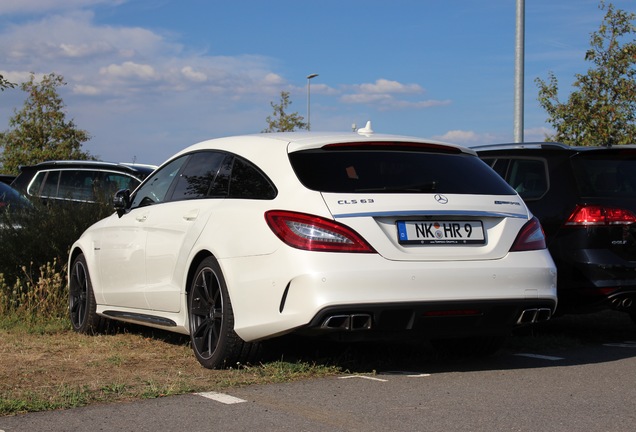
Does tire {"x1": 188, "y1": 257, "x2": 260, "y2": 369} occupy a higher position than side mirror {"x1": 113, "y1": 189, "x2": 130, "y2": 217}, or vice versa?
side mirror {"x1": 113, "y1": 189, "x2": 130, "y2": 217}

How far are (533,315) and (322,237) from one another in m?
1.60

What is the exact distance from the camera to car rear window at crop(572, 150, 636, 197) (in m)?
8.46

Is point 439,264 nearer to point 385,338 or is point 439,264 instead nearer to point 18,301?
point 385,338

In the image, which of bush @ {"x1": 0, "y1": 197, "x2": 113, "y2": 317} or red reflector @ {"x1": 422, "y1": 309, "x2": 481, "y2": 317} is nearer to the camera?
red reflector @ {"x1": 422, "y1": 309, "x2": 481, "y2": 317}

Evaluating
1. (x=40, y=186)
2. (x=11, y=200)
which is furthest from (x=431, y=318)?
(x=40, y=186)

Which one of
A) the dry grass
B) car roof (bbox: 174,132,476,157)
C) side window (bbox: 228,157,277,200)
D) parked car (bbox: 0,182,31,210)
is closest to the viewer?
the dry grass

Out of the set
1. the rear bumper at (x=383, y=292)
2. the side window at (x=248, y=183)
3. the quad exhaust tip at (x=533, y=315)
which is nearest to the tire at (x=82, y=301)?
the side window at (x=248, y=183)

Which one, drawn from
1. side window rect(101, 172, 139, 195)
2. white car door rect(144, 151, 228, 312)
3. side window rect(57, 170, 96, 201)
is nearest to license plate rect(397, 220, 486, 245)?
white car door rect(144, 151, 228, 312)

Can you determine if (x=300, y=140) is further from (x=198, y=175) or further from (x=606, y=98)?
(x=606, y=98)

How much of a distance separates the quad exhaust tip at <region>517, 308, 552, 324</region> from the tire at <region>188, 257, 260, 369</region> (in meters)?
1.75

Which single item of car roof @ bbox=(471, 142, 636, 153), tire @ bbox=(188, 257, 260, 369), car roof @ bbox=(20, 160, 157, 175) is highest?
car roof @ bbox=(471, 142, 636, 153)

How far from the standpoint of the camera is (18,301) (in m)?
10.4

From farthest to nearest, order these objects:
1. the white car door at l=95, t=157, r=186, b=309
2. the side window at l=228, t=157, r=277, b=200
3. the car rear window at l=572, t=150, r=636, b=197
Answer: the car rear window at l=572, t=150, r=636, b=197 < the white car door at l=95, t=157, r=186, b=309 < the side window at l=228, t=157, r=277, b=200

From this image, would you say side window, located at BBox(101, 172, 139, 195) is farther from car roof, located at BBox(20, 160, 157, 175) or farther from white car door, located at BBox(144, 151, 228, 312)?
white car door, located at BBox(144, 151, 228, 312)
